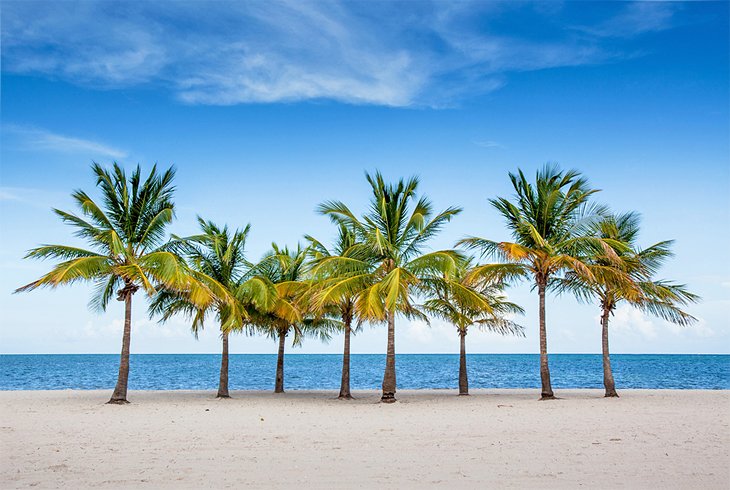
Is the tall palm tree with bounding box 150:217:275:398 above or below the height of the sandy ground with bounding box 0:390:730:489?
above

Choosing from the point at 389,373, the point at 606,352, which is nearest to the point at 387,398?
the point at 389,373

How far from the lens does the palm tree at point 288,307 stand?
21.9 meters

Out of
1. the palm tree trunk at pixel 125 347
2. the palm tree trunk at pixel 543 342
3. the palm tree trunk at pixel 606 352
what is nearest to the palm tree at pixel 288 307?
the palm tree trunk at pixel 125 347

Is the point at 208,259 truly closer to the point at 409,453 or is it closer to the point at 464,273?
the point at 464,273

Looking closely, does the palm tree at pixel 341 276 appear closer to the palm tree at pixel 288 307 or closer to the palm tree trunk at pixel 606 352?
the palm tree at pixel 288 307

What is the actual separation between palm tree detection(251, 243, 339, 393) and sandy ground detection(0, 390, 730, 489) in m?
5.09

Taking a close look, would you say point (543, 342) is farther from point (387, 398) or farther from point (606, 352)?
point (387, 398)

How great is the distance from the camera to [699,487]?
7.32 meters

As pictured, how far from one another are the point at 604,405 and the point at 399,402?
22.1ft

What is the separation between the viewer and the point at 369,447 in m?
10.2

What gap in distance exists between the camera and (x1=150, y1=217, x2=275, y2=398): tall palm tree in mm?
21109

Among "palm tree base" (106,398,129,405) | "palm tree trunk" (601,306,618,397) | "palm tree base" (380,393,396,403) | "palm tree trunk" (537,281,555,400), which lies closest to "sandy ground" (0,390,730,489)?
"palm tree base" (106,398,129,405)

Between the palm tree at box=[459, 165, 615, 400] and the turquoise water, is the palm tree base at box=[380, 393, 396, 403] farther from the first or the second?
the turquoise water

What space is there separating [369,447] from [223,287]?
38.8 ft
